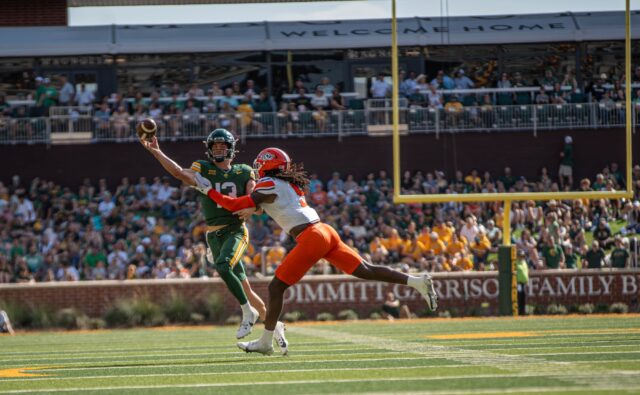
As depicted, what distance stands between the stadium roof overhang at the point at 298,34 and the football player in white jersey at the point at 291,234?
60.2 ft

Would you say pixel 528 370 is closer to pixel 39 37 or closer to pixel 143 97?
pixel 143 97

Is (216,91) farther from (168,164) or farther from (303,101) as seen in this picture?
(168,164)

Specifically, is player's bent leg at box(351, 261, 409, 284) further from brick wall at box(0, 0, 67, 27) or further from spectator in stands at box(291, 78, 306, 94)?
brick wall at box(0, 0, 67, 27)

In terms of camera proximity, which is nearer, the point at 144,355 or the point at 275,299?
the point at 275,299

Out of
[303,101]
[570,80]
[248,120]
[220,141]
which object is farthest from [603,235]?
[220,141]

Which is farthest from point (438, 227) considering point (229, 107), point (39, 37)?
point (39, 37)

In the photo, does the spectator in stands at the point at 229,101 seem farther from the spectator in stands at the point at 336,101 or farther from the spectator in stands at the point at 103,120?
the spectator in stands at the point at 103,120

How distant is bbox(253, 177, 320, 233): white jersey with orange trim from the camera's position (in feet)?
28.9

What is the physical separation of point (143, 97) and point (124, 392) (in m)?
20.7

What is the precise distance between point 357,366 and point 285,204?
149cm

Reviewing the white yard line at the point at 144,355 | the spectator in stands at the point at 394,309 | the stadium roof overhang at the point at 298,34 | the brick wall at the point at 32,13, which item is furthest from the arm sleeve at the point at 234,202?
the brick wall at the point at 32,13

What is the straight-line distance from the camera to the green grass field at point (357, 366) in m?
6.91

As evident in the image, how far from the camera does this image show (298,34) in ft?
92.8

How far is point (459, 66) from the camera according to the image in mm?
27484
